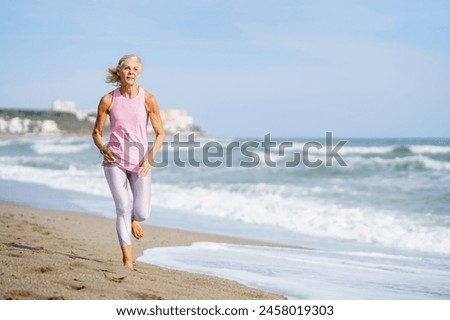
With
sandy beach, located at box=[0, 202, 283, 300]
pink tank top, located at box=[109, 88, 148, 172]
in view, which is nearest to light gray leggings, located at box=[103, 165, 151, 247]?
pink tank top, located at box=[109, 88, 148, 172]

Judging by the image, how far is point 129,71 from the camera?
4352 mm

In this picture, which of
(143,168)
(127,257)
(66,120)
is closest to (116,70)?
(143,168)

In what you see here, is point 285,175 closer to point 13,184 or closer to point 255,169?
point 255,169

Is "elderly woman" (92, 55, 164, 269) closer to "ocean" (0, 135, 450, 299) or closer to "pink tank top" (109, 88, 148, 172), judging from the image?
"pink tank top" (109, 88, 148, 172)

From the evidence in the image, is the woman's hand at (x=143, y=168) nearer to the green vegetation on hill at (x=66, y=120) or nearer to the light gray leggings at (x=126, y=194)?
the light gray leggings at (x=126, y=194)

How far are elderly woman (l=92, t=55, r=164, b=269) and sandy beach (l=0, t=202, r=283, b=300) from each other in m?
0.49

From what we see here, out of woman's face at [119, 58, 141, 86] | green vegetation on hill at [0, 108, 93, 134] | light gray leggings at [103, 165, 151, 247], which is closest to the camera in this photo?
woman's face at [119, 58, 141, 86]

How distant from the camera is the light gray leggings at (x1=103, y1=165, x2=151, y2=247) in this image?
447 centimetres

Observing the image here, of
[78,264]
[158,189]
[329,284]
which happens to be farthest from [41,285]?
[158,189]

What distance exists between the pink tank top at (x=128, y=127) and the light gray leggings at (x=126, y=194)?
0.13 m

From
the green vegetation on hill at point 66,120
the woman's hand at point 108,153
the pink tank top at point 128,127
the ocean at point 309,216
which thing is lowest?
the ocean at point 309,216

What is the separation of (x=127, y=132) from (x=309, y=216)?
6.30 metres

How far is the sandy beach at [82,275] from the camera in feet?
12.4

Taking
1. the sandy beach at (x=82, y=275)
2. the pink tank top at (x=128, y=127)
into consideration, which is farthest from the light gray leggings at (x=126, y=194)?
the sandy beach at (x=82, y=275)
